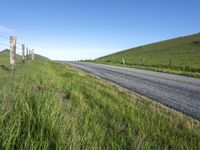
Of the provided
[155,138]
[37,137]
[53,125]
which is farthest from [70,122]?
[155,138]

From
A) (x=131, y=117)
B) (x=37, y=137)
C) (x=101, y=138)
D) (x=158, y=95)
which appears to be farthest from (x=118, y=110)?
(x=158, y=95)

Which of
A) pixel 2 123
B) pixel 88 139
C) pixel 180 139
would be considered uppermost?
pixel 2 123

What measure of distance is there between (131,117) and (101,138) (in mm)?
1332

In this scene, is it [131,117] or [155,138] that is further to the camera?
[131,117]

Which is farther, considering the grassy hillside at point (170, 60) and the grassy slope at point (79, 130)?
the grassy hillside at point (170, 60)

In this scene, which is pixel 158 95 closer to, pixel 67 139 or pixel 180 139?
pixel 180 139

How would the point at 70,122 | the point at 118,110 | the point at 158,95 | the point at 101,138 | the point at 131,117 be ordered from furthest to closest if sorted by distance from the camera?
the point at 158,95 → the point at 118,110 → the point at 131,117 → the point at 70,122 → the point at 101,138

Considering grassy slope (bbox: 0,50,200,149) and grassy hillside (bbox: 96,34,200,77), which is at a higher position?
grassy hillside (bbox: 96,34,200,77)

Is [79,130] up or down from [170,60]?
down

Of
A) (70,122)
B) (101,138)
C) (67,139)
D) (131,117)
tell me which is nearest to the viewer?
(67,139)

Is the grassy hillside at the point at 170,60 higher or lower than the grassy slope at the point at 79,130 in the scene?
higher

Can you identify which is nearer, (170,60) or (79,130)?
(79,130)

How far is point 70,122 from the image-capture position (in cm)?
292

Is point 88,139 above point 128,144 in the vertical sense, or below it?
above
